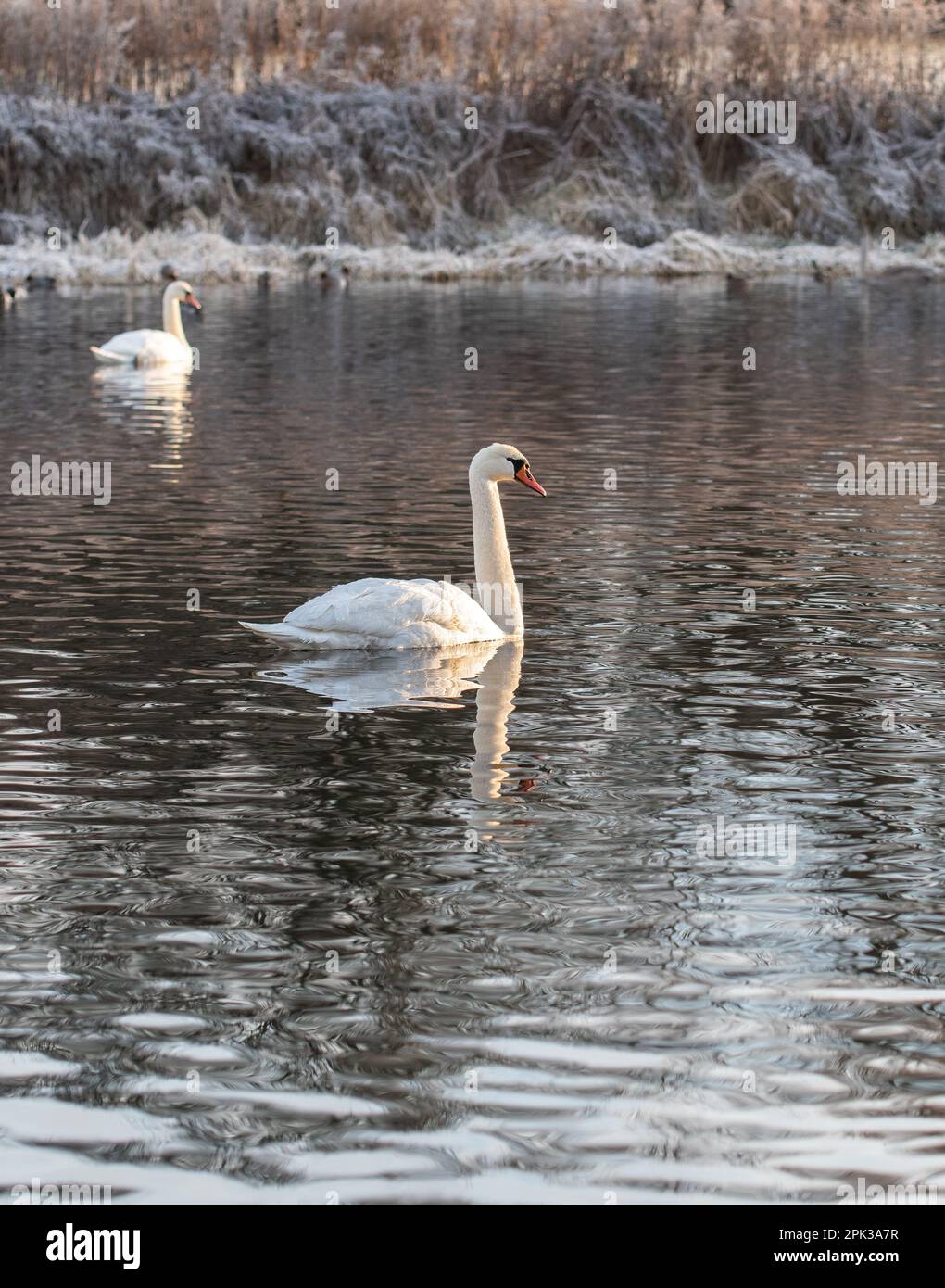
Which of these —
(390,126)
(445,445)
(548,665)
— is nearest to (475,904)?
(548,665)

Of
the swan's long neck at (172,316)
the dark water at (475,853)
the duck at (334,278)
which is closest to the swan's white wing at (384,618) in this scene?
the dark water at (475,853)

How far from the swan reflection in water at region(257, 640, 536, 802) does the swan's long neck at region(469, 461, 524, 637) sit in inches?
6.3

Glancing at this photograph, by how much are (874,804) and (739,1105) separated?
9.23 ft

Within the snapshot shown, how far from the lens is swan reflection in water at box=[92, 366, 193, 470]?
1968cm

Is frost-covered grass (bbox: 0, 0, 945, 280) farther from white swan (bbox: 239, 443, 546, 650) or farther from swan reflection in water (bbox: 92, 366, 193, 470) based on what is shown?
white swan (bbox: 239, 443, 546, 650)

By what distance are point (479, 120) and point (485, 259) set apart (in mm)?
5837

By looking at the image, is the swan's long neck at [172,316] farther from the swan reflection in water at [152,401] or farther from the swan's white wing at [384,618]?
the swan's white wing at [384,618]

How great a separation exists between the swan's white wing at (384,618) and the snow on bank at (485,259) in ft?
109

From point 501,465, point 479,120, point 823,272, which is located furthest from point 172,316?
point 479,120

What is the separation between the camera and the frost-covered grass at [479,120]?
46219mm

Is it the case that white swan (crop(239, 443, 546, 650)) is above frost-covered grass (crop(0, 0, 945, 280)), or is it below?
below

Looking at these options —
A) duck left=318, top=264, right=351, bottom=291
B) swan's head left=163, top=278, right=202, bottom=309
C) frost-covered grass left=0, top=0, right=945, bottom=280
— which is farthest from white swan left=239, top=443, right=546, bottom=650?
frost-covered grass left=0, top=0, right=945, bottom=280

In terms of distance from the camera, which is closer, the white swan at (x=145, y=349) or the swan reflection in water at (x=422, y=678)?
the swan reflection in water at (x=422, y=678)

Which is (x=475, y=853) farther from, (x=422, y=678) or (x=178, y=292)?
(x=178, y=292)
